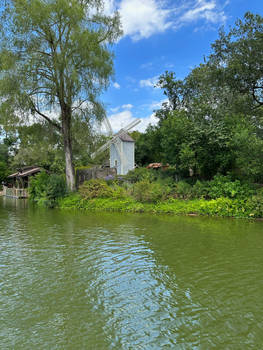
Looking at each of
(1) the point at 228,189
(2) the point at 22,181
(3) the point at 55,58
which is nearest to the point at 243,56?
(1) the point at 228,189

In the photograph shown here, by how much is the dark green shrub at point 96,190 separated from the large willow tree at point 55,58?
2.40 m

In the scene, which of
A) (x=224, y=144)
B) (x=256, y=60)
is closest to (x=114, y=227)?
(x=224, y=144)

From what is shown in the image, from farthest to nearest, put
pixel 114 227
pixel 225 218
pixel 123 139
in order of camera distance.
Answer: pixel 123 139 < pixel 225 218 < pixel 114 227

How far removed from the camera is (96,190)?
17.0m

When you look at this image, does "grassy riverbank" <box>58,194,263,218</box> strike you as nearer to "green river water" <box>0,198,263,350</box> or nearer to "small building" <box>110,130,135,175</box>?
"green river water" <box>0,198,263,350</box>

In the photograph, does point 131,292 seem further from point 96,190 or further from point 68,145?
point 68,145

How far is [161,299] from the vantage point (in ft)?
13.5

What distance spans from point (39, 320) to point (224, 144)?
1321 cm

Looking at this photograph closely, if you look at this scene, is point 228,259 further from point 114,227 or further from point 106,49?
point 106,49

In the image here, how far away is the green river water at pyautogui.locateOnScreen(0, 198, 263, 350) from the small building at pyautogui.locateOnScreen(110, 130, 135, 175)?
20311mm

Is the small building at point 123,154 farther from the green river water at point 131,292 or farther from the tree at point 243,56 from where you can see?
the green river water at point 131,292

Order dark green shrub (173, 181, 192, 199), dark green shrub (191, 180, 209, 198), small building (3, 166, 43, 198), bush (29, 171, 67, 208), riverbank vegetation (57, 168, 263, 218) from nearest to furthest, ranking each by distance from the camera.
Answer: riverbank vegetation (57, 168, 263, 218) → dark green shrub (191, 180, 209, 198) → dark green shrub (173, 181, 192, 199) → bush (29, 171, 67, 208) → small building (3, 166, 43, 198)

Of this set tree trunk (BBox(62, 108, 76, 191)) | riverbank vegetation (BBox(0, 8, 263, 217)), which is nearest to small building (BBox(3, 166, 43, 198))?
riverbank vegetation (BBox(0, 8, 263, 217))

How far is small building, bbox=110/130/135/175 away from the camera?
2848cm
